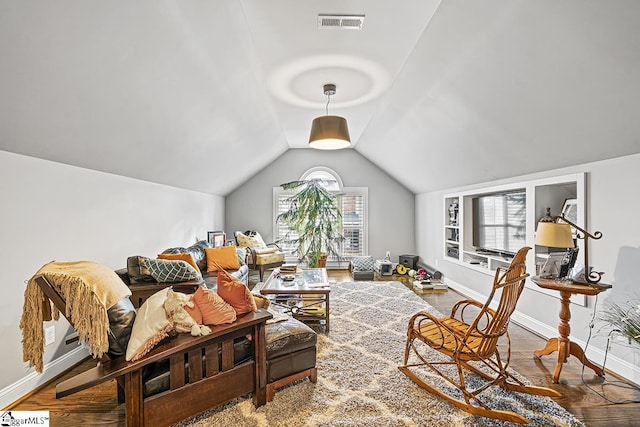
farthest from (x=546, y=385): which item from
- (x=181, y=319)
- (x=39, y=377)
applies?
(x=39, y=377)

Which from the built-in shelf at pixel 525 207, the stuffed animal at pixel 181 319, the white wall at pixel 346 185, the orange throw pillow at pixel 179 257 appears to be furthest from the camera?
the white wall at pixel 346 185

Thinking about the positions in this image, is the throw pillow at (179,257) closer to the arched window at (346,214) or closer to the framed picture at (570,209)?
the arched window at (346,214)

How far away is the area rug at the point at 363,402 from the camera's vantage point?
6.51ft

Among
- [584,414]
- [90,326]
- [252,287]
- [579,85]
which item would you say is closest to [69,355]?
[90,326]

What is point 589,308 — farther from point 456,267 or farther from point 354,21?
point 354,21

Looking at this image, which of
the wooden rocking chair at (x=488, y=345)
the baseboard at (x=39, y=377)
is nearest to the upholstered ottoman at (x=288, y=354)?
the wooden rocking chair at (x=488, y=345)

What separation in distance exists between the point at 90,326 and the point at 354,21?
2723 mm

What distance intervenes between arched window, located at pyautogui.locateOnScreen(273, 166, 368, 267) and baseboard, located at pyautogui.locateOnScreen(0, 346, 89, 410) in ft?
15.5

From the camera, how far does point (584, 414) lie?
2.04 metres

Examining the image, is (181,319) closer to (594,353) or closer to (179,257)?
(179,257)

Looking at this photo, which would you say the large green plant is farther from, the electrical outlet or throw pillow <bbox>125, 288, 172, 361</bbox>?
throw pillow <bbox>125, 288, 172, 361</bbox>

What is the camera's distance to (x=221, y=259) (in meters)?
4.69

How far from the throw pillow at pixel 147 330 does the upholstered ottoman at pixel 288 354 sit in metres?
0.75

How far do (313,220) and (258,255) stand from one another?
132cm
